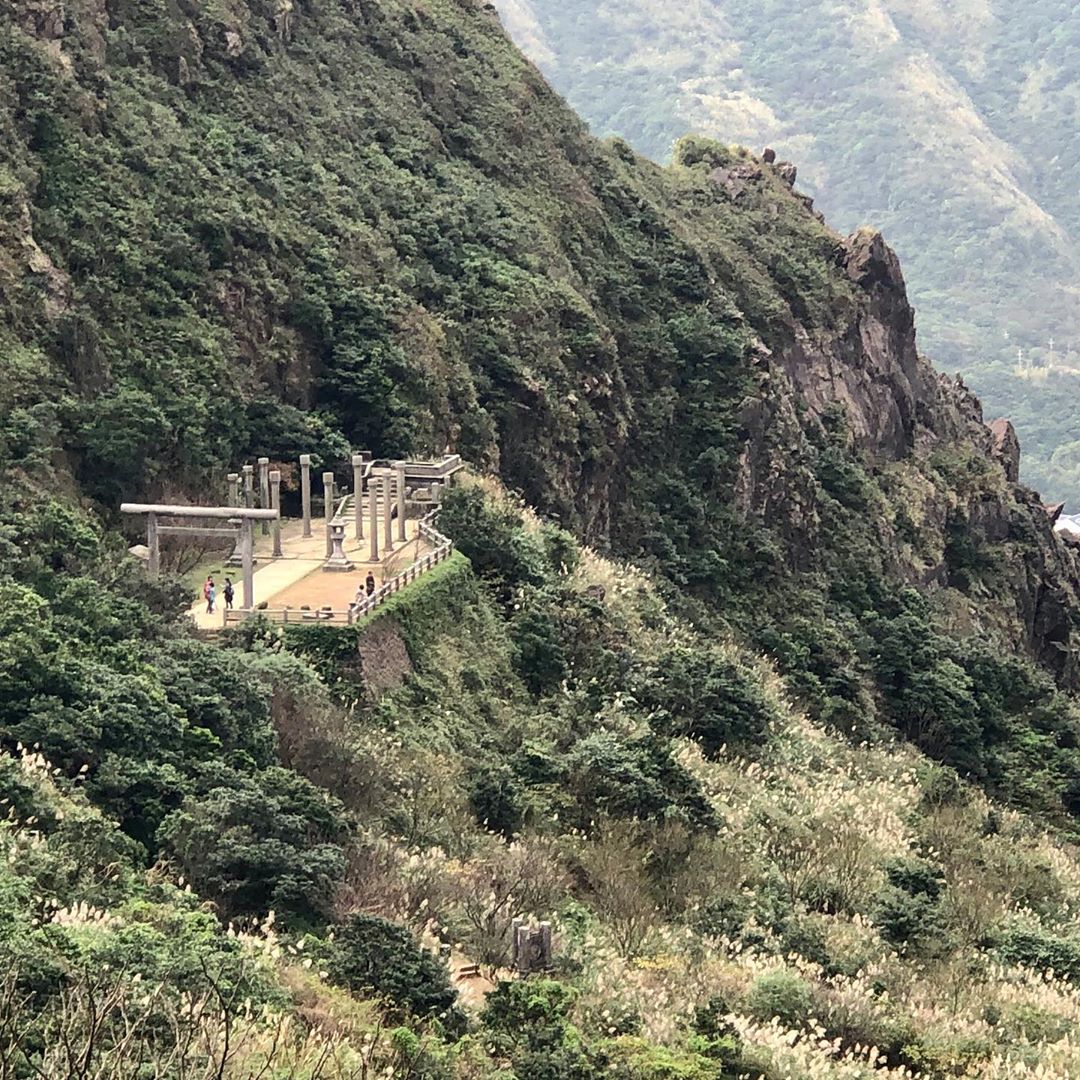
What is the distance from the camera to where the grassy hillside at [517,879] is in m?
19.2

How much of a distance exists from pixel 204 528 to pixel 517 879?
44.5ft

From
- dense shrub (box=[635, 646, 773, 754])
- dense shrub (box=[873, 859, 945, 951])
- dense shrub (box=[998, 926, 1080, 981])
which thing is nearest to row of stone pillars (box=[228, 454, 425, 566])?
dense shrub (box=[635, 646, 773, 754])

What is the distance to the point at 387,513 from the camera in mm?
43531

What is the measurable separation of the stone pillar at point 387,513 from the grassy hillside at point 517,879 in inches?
65.5

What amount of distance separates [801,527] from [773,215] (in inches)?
744

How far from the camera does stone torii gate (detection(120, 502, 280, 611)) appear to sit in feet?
122

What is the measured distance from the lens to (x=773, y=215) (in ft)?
263

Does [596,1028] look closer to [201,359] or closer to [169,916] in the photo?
[169,916]

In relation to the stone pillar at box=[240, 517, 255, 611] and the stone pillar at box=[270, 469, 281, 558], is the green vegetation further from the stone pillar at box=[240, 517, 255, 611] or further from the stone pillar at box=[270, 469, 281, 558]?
the stone pillar at box=[270, 469, 281, 558]

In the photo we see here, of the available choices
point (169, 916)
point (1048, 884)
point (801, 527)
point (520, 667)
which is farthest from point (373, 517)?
point (801, 527)

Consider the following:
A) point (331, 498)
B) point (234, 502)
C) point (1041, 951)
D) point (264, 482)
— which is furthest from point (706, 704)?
point (1041, 951)

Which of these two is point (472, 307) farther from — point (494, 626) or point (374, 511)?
point (494, 626)

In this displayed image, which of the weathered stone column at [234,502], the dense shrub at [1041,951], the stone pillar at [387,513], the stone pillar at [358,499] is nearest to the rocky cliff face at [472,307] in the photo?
the weathered stone column at [234,502]

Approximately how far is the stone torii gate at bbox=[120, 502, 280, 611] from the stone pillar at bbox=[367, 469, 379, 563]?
10.4 ft
